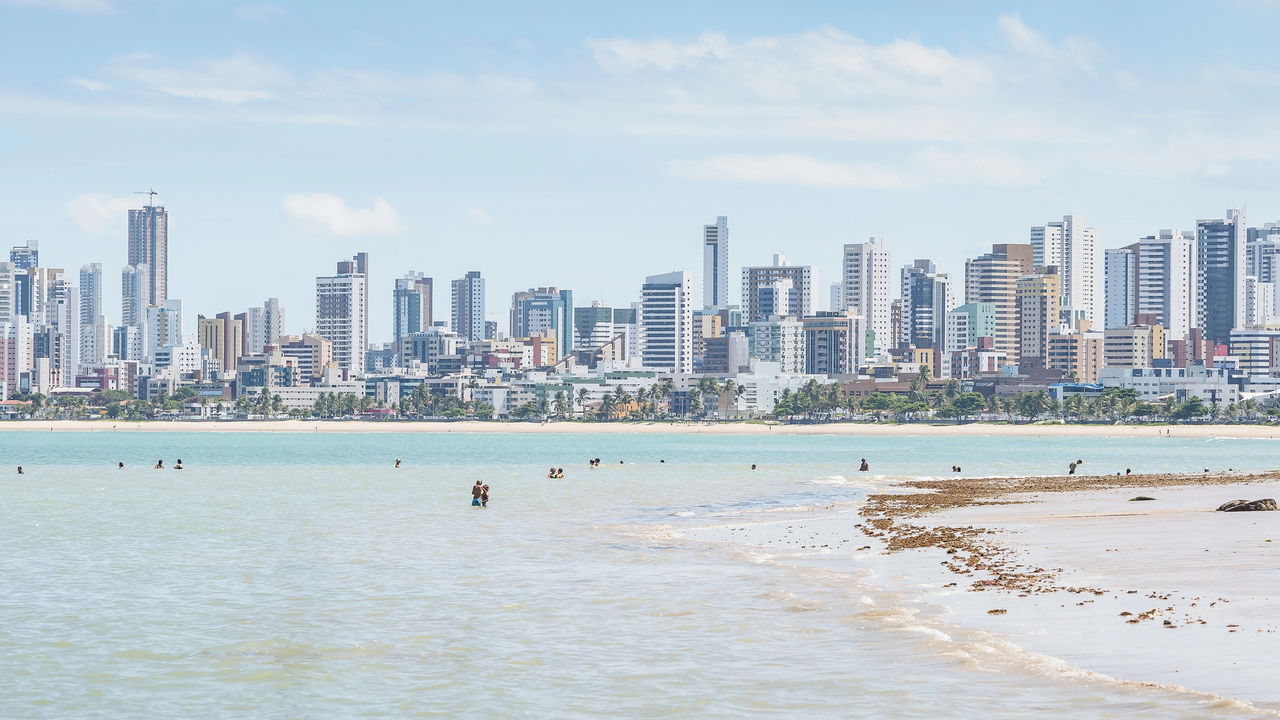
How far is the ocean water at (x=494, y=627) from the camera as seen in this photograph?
27047 millimetres

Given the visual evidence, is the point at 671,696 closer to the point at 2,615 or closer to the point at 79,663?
the point at 79,663

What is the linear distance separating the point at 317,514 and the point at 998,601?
45956mm

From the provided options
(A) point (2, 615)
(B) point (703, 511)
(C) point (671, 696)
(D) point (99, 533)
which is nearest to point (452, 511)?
(B) point (703, 511)

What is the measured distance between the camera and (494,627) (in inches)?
1395

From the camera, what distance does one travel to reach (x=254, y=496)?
92.9 metres

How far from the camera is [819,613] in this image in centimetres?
3634

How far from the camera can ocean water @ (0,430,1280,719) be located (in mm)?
27047

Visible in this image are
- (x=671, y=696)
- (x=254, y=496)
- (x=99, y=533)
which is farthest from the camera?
(x=254, y=496)

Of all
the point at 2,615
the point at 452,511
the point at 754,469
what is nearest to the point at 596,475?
the point at 754,469

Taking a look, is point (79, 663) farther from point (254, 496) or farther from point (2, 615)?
point (254, 496)

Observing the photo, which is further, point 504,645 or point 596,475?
point 596,475

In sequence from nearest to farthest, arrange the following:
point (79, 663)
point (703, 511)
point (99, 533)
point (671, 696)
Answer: point (671, 696), point (79, 663), point (99, 533), point (703, 511)

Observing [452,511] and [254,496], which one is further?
[254,496]

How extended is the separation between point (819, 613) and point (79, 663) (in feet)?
54.6
